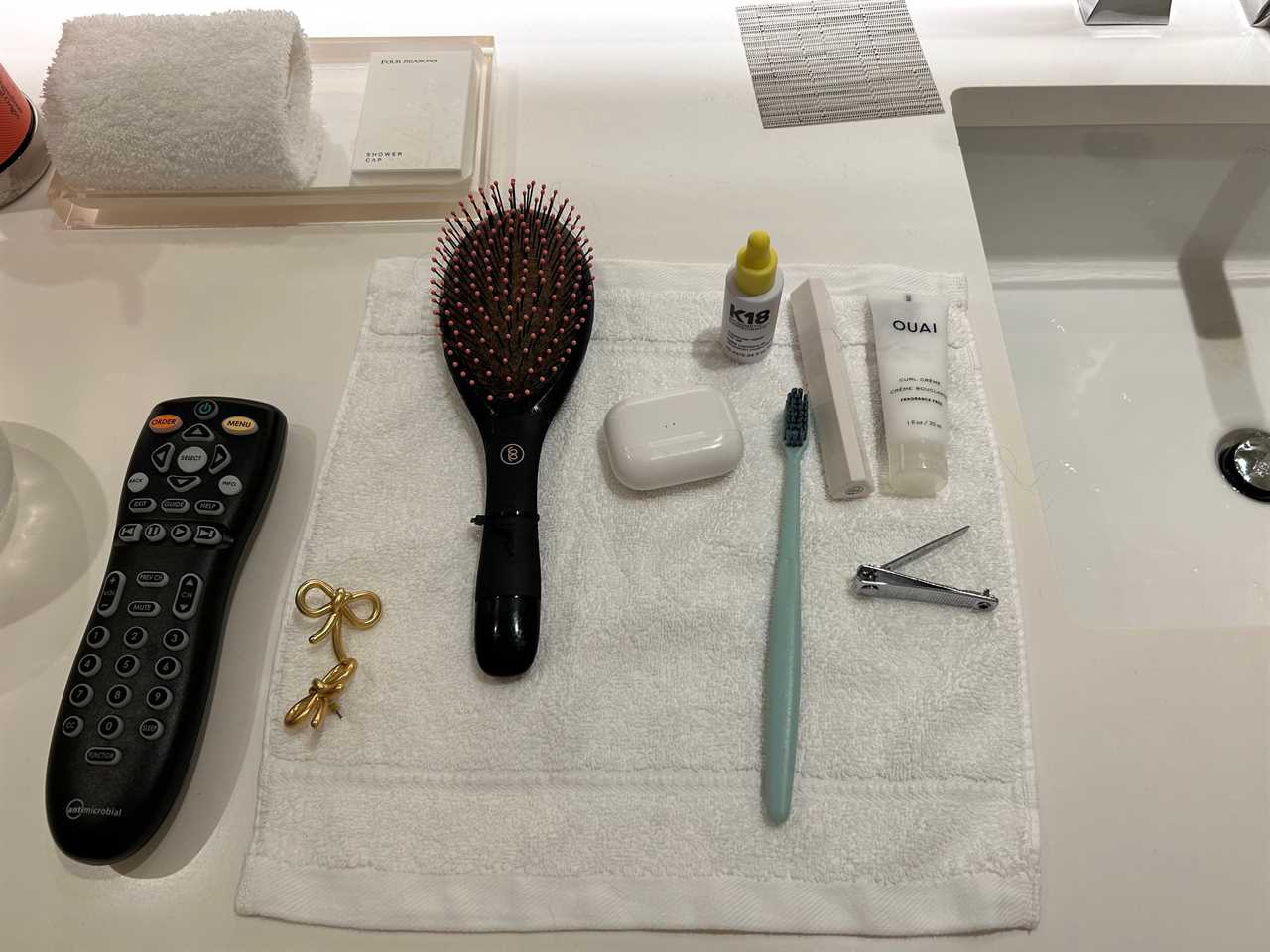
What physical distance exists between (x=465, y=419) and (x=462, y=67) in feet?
1.03

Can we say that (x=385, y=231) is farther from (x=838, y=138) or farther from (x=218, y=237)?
(x=838, y=138)

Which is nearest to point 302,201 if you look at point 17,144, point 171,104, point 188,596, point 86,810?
point 171,104

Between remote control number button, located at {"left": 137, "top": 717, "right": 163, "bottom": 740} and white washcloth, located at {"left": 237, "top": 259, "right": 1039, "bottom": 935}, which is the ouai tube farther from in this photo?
remote control number button, located at {"left": 137, "top": 717, "right": 163, "bottom": 740}

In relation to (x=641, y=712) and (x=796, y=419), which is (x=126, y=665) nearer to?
(x=641, y=712)

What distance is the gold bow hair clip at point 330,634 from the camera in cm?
43

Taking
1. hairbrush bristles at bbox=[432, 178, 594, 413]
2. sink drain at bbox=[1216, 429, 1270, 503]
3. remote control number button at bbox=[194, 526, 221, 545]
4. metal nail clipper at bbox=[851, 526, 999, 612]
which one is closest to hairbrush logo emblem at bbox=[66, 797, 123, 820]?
remote control number button at bbox=[194, 526, 221, 545]

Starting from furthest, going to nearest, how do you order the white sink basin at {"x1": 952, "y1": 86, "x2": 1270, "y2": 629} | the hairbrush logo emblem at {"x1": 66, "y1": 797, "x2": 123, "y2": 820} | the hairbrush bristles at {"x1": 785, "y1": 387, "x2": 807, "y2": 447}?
the white sink basin at {"x1": 952, "y1": 86, "x2": 1270, "y2": 629}, the hairbrush bristles at {"x1": 785, "y1": 387, "x2": 807, "y2": 447}, the hairbrush logo emblem at {"x1": 66, "y1": 797, "x2": 123, "y2": 820}

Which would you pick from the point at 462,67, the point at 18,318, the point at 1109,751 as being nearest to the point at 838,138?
the point at 462,67

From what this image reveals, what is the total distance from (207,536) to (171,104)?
1.02 feet

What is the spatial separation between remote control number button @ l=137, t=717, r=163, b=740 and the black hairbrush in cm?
16

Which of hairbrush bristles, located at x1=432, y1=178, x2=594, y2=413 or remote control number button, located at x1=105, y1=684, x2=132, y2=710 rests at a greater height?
hairbrush bristles, located at x1=432, y1=178, x2=594, y2=413

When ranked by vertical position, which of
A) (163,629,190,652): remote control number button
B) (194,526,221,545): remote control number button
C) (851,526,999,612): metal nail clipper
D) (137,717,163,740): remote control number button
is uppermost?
(194,526,221,545): remote control number button

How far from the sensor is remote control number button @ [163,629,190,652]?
1.39 ft

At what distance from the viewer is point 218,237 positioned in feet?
1.97
